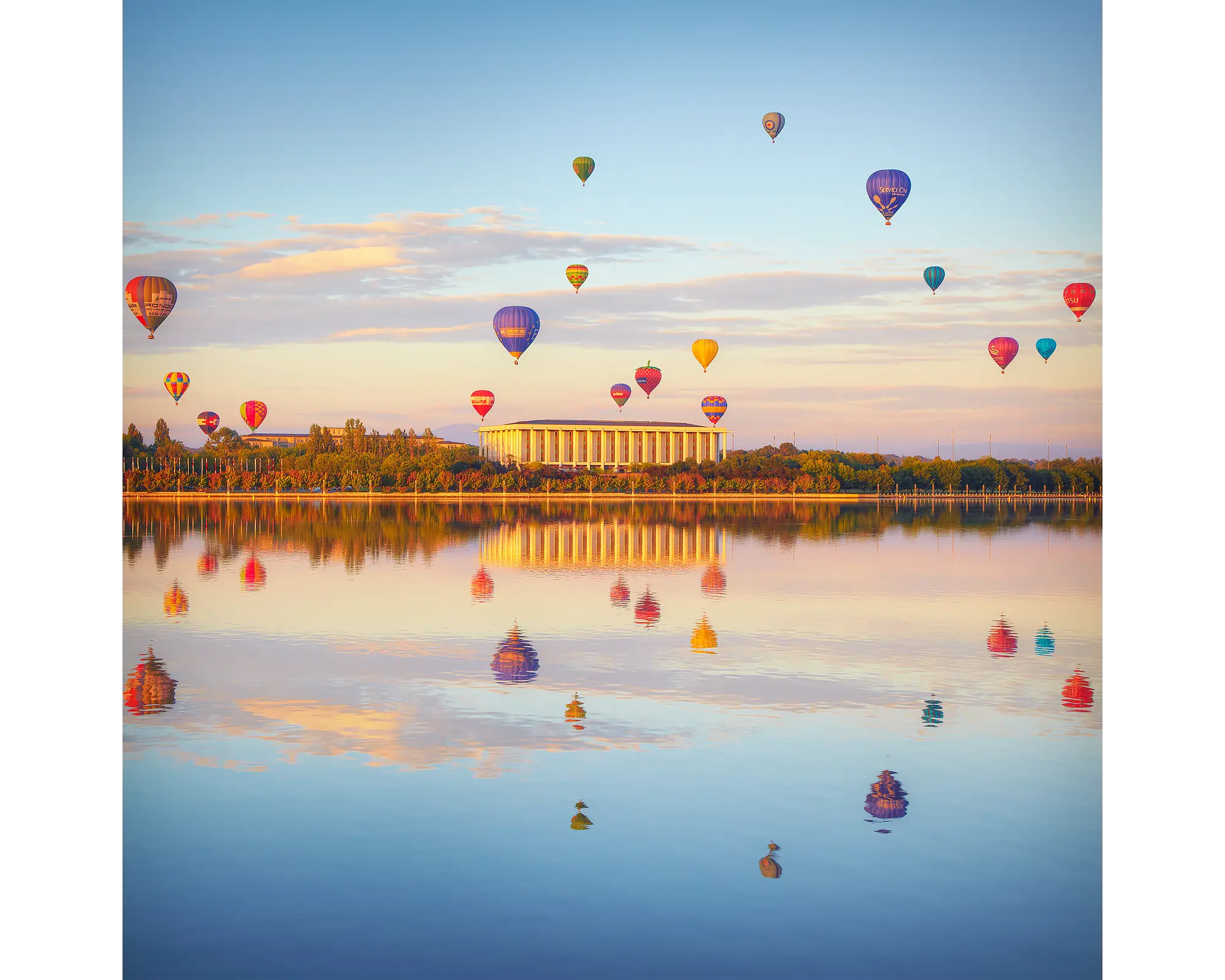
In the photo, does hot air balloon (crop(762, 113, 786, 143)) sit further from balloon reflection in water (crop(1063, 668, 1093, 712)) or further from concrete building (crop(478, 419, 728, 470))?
concrete building (crop(478, 419, 728, 470))

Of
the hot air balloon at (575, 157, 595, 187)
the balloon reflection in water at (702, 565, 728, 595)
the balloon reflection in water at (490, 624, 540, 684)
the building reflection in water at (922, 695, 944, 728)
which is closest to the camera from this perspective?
the building reflection in water at (922, 695, 944, 728)

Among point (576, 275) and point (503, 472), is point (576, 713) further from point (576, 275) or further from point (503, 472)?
point (503, 472)

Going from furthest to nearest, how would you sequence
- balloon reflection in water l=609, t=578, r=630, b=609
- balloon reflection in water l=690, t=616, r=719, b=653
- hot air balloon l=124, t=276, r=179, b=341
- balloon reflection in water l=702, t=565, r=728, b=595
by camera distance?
hot air balloon l=124, t=276, r=179, b=341
balloon reflection in water l=702, t=565, r=728, b=595
balloon reflection in water l=609, t=578, r=630, b=609
balloon reflection in water l=690, t=616, r=719, b=653

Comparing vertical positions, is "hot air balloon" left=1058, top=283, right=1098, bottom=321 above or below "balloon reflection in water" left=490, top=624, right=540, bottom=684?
above

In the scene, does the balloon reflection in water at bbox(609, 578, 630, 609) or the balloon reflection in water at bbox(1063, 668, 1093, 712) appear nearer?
the balloon reflection in water at bbox(1063, 668, 1093, 712)

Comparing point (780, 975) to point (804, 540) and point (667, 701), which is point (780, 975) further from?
point (804, 540)

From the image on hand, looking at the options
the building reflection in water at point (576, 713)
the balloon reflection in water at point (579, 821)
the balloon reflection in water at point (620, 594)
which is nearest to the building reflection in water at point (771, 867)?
the balloon reflection in water at point (579, 821)

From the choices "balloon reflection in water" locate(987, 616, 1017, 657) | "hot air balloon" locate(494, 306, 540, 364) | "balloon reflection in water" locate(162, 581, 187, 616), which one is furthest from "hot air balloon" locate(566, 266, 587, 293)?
"balloon reflection in water" locate(987, 616, 1017, 657)
